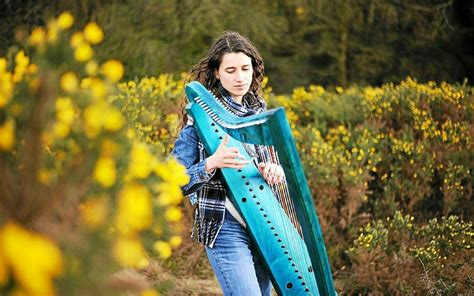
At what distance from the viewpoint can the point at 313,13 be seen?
10.6m

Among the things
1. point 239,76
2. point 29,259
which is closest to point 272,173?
point 239,76

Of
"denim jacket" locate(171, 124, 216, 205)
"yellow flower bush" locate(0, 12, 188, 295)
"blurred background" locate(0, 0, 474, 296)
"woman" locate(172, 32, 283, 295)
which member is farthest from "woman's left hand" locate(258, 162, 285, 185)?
"yellow flower bush" locate(0, 12, 188, 295)

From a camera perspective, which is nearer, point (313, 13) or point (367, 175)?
point (367, 175)

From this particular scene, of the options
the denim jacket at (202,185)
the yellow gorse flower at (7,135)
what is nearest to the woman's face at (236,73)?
the denim jacket at (202,185)

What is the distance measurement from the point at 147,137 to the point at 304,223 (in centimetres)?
267

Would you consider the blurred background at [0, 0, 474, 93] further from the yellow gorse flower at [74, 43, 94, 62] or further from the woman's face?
→ the yellow gorse flower at [74, 43, 94, 62]

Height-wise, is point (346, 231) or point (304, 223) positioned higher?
point (304, 223)

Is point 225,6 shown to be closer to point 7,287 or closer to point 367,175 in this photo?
point 367,175

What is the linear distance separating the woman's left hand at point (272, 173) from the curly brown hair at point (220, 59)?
468 mm

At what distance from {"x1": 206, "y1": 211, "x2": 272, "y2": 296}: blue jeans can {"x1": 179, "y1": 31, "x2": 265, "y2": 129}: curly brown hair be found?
538 mm

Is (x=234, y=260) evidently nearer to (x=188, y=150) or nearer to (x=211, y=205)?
(x=211, y=205)

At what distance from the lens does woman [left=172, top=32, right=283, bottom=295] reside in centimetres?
236

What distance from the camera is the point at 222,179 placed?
8.03 feet

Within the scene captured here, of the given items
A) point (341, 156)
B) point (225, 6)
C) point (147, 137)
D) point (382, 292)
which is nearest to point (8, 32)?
point (225, 6)
